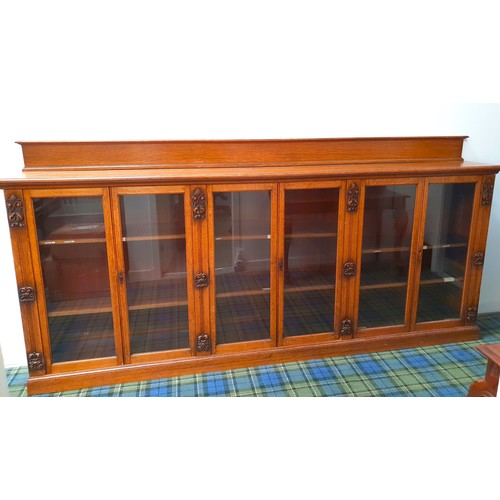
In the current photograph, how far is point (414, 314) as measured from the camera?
1.92 m

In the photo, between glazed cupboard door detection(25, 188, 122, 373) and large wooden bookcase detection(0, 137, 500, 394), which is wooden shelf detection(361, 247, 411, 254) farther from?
glazed cupboard door detection(25, 188, 122, 373)

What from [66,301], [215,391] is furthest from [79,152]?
[215,391]

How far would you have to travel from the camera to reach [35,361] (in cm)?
159

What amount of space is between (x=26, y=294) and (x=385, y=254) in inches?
53.4

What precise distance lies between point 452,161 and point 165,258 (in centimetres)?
132

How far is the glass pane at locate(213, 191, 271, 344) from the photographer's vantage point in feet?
5.34

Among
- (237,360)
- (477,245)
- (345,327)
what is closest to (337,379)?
(345,327)

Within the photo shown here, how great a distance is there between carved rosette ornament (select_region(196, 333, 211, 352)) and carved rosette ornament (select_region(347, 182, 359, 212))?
729 millimetres

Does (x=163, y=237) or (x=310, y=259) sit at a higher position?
(x=163, y=237)

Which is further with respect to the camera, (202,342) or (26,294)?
(202,342)

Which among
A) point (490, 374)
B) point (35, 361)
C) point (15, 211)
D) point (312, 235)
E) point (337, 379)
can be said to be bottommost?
point (337, 379)

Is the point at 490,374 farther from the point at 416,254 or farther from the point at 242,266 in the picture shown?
the point at 242,266
